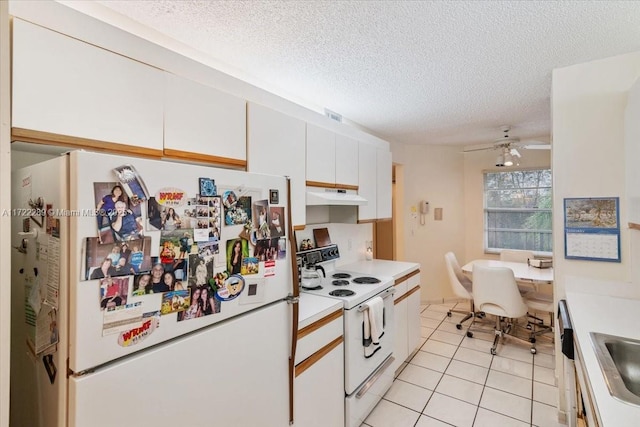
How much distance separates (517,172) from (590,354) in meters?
3.93

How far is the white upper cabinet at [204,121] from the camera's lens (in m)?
1.41

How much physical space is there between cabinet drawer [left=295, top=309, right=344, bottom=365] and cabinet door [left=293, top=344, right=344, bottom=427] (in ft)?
0.27

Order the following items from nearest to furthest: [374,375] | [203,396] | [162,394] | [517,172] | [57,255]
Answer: [57,255] → [162,394] → [203,396] → [374,375] → [517,172]

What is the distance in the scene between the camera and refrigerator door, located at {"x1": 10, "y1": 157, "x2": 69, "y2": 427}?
85 centimetres

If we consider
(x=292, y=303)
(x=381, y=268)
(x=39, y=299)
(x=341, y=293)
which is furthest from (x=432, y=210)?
(x=39, y=299)

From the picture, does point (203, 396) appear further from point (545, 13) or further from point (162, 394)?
point (545, 13)

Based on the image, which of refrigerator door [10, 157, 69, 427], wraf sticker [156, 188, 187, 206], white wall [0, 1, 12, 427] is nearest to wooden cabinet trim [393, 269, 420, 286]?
wraf sticker [156, 188, 187, 206]

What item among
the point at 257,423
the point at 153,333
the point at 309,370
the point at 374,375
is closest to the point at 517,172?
the point at 374,375

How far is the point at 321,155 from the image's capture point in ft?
7.79

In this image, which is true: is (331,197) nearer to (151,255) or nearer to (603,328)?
(151,255)

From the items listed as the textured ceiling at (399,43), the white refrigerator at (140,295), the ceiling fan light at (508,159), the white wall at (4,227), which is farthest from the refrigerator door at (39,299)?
the ceiling fan light at (508,159)

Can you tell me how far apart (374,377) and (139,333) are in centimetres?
184

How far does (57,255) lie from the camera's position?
2.87 ft

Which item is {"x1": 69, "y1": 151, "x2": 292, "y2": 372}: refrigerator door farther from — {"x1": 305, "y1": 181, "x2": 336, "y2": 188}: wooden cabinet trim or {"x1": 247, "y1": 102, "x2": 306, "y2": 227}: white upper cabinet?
{"x1": 305, "y1": 181, "x2": 336, "y2": 188}: wooden cabinet trim
